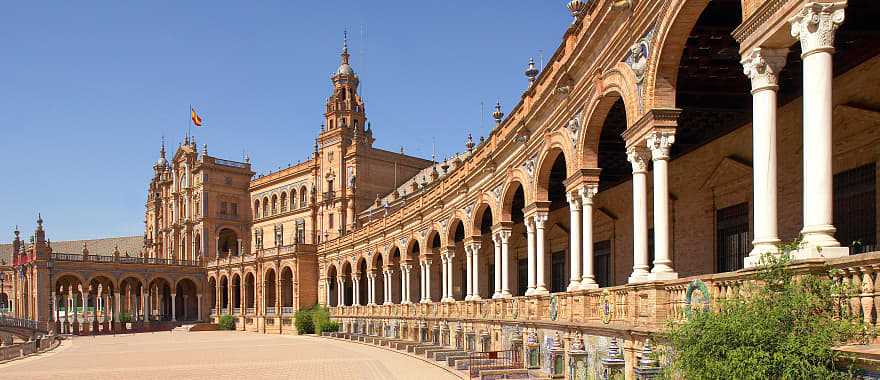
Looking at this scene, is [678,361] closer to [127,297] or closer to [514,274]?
[514,274]

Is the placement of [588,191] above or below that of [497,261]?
above

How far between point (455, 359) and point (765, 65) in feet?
54.3

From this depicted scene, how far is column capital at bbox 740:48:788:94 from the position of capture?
856 cm

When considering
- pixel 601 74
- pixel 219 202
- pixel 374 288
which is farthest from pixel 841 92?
pixel 219 202

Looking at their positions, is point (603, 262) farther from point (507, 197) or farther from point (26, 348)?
point (26, 348)

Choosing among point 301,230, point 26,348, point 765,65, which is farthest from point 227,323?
point 765,65

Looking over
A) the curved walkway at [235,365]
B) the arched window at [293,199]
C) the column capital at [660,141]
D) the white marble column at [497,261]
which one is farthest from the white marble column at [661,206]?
the arched window at [293,199]

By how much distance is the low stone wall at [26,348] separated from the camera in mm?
35594

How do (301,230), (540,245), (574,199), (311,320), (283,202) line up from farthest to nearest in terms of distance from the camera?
(283,202) → (301,230) → (311,320) → (540,245) → (574,199)

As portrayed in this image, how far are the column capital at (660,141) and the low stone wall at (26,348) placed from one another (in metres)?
32.8

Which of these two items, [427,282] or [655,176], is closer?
[655,176]

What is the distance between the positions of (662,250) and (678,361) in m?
4.17

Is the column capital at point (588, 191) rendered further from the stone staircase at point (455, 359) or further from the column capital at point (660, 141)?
the stone staircase at point (455, 359)

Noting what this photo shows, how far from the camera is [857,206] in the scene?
13.5 metres
